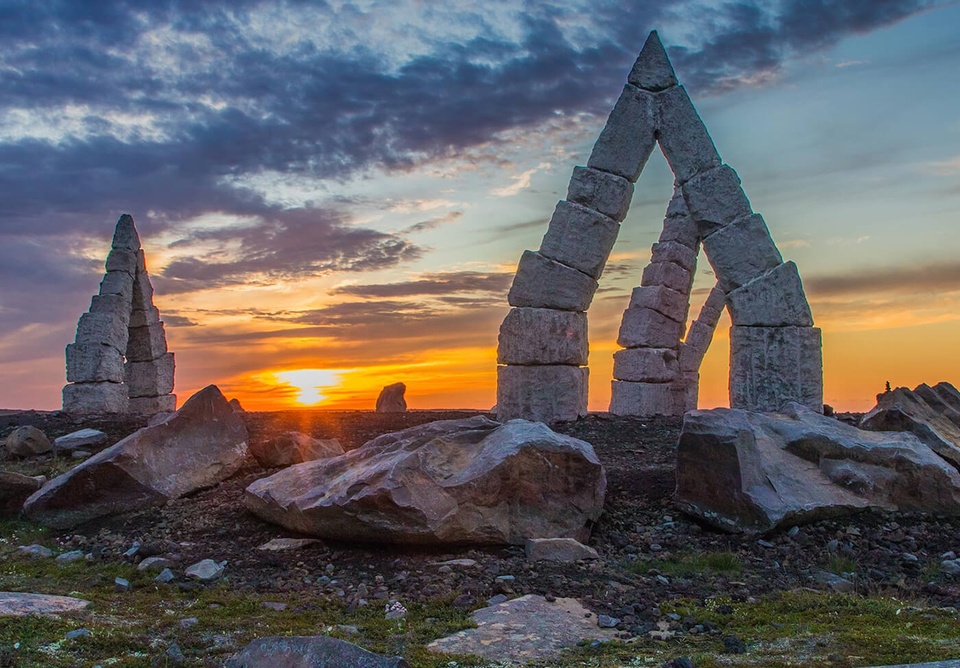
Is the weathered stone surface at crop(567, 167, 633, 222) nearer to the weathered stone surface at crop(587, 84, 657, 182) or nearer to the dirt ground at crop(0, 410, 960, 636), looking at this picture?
the weathered stone surface at crop(587, 84, 657, 182)

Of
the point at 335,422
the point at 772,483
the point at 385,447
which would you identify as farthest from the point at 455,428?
the point at 335,422

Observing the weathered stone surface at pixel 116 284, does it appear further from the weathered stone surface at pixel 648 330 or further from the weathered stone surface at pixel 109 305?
the weathered stone surface at pixel 648 330

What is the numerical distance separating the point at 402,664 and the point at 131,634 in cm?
187

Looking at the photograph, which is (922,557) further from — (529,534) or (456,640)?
(456,640)

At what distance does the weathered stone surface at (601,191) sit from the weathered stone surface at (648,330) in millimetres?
Result: 5959

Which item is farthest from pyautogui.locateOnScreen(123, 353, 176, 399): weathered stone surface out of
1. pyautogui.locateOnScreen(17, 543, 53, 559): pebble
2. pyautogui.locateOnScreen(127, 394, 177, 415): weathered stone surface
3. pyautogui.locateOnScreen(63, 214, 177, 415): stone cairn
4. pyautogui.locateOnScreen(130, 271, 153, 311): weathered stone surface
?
pyautogui.locateOnScreen(17, 543, 53, 559): pebble

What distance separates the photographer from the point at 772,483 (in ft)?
25.6

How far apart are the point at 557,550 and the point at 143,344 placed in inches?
647

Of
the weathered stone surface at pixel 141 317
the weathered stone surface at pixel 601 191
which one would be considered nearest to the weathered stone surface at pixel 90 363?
the weathered stone surface at pixel 141 317

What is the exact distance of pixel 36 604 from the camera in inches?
207

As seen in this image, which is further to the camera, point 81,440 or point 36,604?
point 81,440

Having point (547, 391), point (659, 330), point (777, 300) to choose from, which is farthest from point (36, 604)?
point (659, 330)

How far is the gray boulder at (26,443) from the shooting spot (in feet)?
39.6

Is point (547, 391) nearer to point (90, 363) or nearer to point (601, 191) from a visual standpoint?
point (601, 191)
